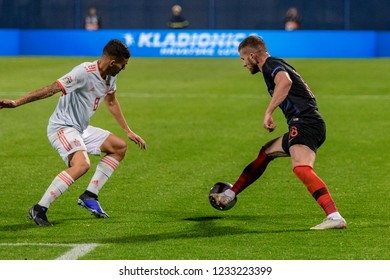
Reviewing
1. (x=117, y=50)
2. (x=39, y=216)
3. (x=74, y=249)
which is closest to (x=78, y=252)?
(x=74, y=249)

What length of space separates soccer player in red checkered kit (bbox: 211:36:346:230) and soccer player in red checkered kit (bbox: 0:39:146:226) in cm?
124

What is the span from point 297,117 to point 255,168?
877 millimetres

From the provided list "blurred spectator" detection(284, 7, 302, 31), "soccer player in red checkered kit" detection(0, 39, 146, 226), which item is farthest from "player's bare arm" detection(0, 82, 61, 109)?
"blurred spectator" detection(284, 7, 302, 31)

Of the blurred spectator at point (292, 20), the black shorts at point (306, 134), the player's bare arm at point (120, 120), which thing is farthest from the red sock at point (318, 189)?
the blurred spectator at point (292, 20)

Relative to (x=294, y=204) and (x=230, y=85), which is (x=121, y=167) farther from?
(x=230, y=85)

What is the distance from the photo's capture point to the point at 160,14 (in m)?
51.5

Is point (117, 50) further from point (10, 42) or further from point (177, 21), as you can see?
point (10, 42)

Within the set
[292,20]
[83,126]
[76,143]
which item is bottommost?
[292,20]

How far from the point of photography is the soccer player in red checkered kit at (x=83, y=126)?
10.3 metres

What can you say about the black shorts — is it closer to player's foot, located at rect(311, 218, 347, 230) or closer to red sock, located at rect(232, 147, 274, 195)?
red sock, located at rect(232, 147, 274, 195)

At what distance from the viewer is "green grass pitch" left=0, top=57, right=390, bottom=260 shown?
30.5ft

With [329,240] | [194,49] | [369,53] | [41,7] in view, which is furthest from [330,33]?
[329,240]

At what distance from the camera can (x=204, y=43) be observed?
45.3m

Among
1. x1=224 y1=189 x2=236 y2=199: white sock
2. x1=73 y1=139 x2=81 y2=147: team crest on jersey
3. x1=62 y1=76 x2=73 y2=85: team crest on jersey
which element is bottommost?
x1=224 y1=189 x2=236 y2=199: white sock
